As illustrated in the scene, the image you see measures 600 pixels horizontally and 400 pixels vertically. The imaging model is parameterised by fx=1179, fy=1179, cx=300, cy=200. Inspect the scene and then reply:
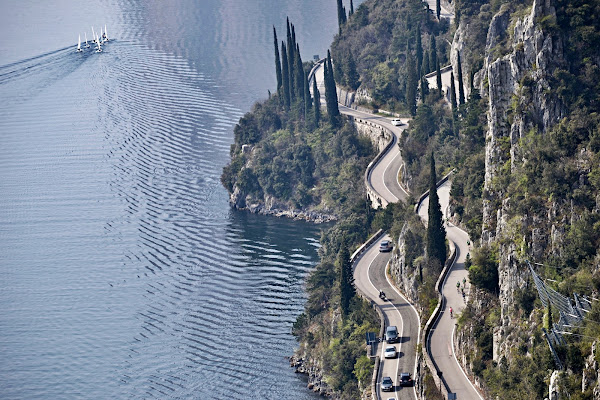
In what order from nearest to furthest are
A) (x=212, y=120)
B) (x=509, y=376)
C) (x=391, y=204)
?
(x=509, y=376), (x=391, y=204), (x=212, y=120)

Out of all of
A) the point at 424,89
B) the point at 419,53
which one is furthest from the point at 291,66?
the point at 424,89

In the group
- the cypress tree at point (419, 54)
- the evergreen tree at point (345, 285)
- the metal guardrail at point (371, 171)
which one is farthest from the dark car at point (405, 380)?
the cypress tree at point (419, 54)

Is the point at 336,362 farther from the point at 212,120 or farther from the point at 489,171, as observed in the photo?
the point at 212,120

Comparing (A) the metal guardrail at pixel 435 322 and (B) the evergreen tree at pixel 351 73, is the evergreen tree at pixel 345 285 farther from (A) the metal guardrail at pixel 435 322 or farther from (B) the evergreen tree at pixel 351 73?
(B) the evergreen tree at pixel 351 73

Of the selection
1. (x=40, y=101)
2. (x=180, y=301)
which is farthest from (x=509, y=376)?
(x=40, y=101)

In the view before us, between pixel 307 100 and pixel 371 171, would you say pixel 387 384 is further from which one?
pixel 307 100
